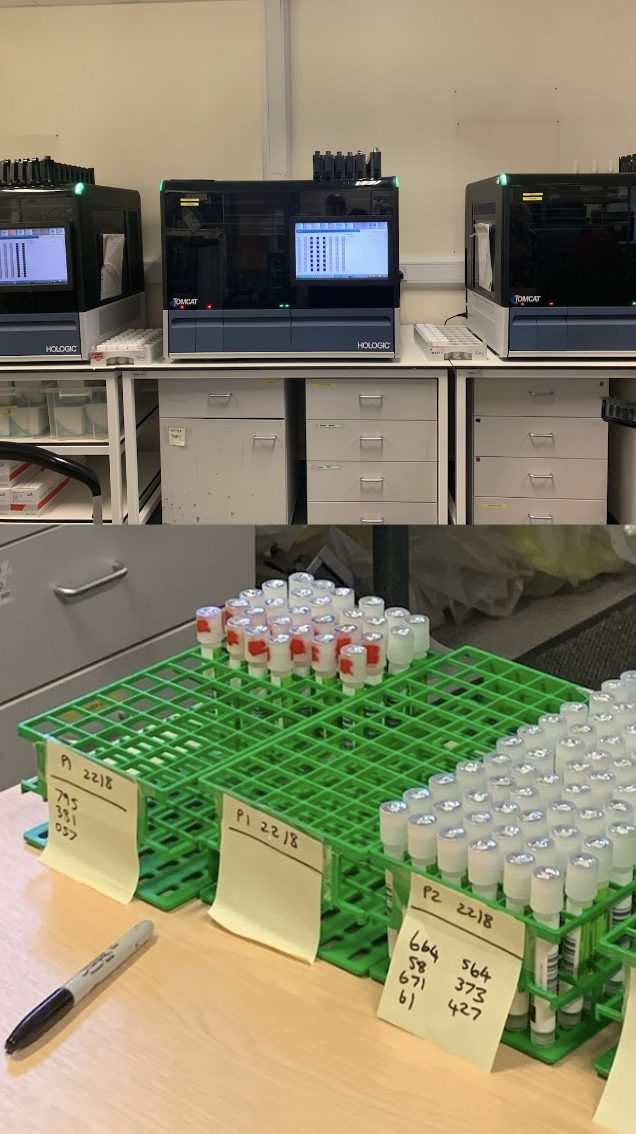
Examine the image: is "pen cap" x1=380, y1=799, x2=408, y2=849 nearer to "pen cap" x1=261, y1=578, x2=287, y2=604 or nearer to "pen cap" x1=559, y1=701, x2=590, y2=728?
"pen cap" x1=559, y1=701, x2=590, y2=728

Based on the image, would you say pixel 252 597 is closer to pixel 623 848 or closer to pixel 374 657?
pixel 374 657

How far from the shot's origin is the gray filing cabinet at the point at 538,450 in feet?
13.5

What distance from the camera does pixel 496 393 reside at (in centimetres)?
414

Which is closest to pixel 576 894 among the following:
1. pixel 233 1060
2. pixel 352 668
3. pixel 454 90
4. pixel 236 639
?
pixel 233 1060

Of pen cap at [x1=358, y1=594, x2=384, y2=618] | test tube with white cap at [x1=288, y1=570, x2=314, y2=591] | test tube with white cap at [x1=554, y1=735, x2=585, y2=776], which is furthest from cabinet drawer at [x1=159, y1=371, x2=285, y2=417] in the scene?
test tube with white cap at [x1=554, y1=735, x2=585, y2=776]

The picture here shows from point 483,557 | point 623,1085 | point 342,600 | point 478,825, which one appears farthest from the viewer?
point 483,557

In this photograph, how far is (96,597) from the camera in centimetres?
178

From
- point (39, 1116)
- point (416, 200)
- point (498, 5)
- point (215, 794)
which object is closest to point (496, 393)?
point (416, 200)

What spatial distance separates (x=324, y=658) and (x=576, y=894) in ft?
1.44

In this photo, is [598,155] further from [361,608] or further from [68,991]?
[68,991]

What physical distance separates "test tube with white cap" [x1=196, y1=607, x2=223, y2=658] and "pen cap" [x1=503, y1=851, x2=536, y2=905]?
0.50m

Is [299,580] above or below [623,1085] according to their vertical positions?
above

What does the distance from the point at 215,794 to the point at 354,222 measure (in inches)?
131

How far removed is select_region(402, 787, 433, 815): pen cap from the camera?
2.98ft
